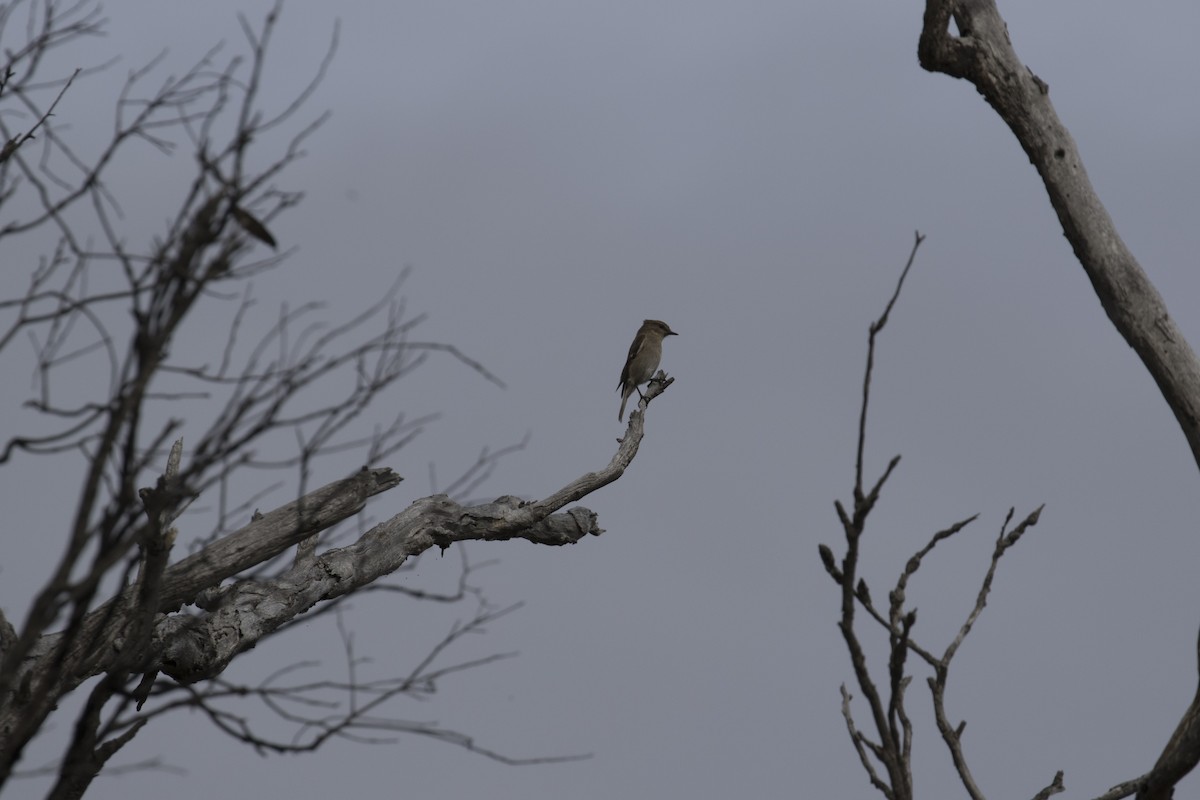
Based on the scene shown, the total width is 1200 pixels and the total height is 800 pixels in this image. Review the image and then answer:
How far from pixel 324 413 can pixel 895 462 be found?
2.04 m

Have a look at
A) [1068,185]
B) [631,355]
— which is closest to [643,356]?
[631,355]

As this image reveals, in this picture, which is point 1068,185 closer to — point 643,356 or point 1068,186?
point 1068,186

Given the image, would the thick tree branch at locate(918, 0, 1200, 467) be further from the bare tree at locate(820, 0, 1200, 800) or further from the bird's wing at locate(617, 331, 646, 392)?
the bird's wing at locate(617, 331, 646, 392)

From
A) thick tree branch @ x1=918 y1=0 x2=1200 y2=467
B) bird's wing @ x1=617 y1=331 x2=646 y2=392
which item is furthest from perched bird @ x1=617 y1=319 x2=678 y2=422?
thick tree branch @ x1=918 y1=0 x2=1200 y2=467

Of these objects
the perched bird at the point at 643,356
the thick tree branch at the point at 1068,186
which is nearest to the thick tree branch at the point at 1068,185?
the thick tree branch at the point at 1068,186

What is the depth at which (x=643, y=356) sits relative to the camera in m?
12.3

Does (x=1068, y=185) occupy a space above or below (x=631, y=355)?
below

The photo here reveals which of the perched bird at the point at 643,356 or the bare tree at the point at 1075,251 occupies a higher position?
the perched bird at the point at 643,356

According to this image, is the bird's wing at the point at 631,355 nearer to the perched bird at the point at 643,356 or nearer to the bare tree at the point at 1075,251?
the perched bird at the point at 643,356

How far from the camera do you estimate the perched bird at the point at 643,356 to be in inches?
479

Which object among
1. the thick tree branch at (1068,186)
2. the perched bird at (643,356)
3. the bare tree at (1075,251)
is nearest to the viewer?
the bare tree at (1075,251)

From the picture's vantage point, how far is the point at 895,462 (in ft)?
6.34

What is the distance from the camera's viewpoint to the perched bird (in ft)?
39.9

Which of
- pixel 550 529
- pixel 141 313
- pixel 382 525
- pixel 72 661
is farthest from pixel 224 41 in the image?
pixel 550 529
